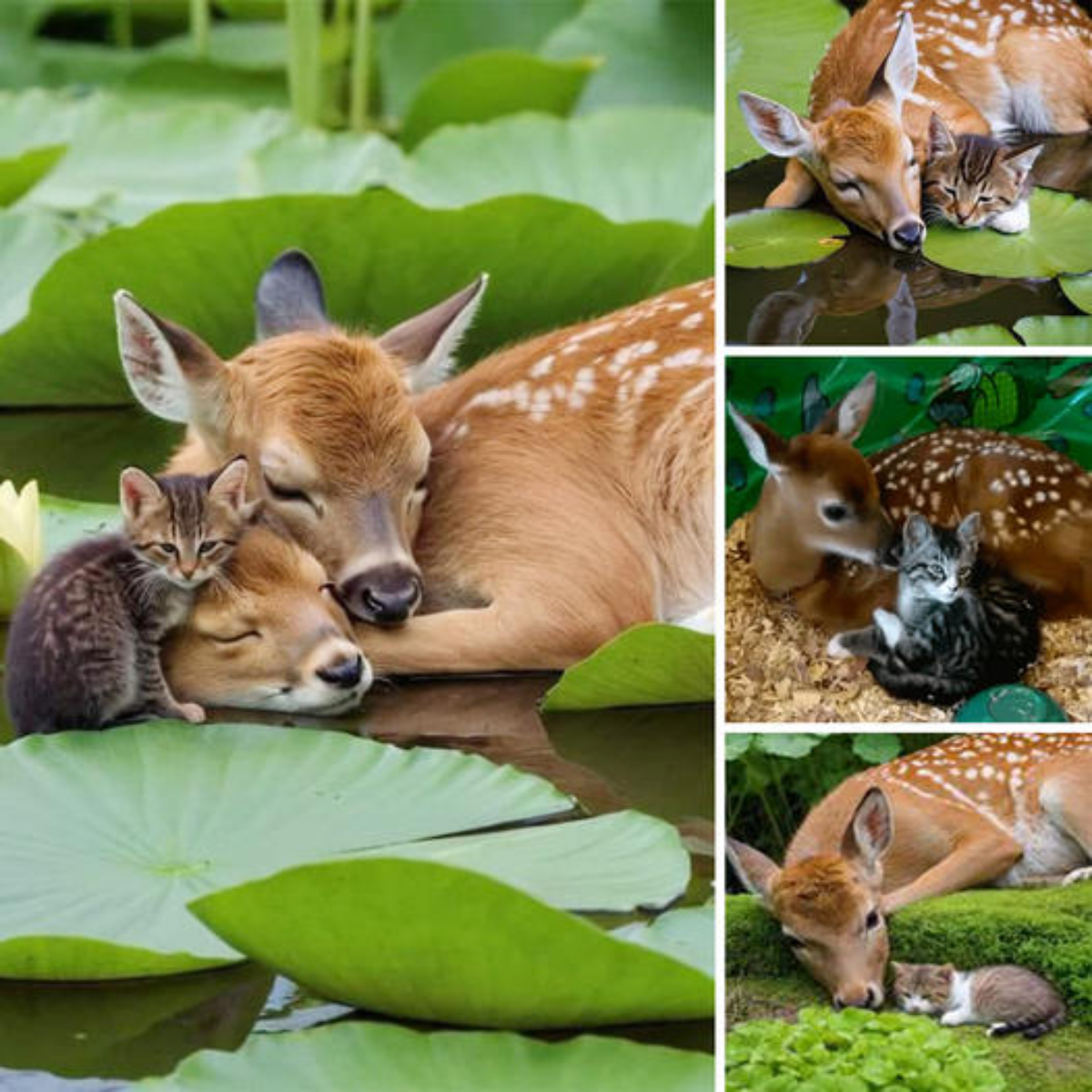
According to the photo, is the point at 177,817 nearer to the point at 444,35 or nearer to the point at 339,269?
the point at 339,269

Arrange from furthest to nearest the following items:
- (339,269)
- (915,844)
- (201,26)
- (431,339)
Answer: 1. (201,26)
2. (339,269)
3. (431,339)
4. (915,844)

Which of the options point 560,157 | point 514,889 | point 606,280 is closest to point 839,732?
point 514,889

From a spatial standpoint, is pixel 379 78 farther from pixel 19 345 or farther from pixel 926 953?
pixel 926 953

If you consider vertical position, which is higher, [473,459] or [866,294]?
[866,294]

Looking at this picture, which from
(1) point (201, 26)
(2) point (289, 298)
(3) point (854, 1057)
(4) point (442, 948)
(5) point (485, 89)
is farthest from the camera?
(1) point (201, 26)

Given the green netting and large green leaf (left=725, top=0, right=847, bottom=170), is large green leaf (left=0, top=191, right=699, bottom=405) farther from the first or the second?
the green netting

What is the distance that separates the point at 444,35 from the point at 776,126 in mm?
3021

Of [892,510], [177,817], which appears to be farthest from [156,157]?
[892,510]

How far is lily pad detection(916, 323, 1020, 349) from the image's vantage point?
2.15m

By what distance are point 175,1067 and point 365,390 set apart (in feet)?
3.08

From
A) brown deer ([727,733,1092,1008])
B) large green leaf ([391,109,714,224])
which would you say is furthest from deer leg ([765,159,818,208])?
large green leaf ([391,109,714,224])

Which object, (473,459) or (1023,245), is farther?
(473,459)

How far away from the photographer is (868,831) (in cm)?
203

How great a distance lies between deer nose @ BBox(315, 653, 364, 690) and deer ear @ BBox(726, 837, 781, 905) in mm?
545
